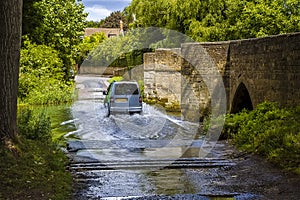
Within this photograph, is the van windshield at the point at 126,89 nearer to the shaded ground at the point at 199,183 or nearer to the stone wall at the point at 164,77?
the stone wall at the point at 164,77

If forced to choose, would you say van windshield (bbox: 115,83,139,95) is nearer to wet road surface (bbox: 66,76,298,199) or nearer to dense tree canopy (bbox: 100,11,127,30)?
wet road surface (bbox: 66,76,298,199)

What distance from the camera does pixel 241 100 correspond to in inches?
674

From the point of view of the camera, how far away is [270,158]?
9906mm

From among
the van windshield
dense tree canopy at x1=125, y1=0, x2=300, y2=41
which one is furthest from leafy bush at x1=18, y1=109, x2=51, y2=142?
dense tree canopy at x1=125, y1=0, x2=300, y2=41

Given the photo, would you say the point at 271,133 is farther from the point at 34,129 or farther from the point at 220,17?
the point at 220,17

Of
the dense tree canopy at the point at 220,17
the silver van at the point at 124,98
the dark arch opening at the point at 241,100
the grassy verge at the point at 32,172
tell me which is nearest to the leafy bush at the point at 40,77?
the dense tree canopy at the point at 220,17

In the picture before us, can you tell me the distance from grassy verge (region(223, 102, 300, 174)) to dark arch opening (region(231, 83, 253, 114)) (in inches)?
87.6

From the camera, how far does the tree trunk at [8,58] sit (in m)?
8.08

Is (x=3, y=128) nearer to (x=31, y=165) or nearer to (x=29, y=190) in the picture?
(x=31, y=165)

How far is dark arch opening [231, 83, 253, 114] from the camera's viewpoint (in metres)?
16.7

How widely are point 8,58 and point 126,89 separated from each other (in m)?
13.4

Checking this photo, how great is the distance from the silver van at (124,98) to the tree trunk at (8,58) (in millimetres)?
12794

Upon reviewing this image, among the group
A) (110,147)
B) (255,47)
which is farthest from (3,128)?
(255,47)

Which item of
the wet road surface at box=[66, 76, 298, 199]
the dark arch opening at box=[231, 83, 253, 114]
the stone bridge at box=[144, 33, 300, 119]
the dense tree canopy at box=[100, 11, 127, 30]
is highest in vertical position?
the dense tree canopy at box=[100, 11, 127, 30]
